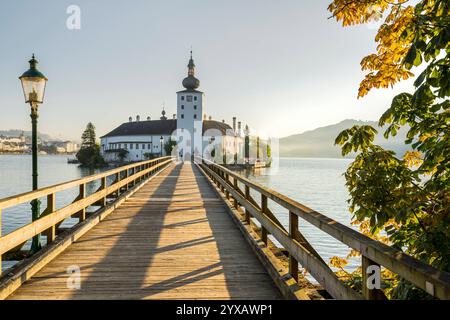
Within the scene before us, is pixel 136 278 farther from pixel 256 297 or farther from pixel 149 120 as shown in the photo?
pixel 149 120

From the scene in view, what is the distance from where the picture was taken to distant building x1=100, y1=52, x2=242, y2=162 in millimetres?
103062

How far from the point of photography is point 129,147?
123m

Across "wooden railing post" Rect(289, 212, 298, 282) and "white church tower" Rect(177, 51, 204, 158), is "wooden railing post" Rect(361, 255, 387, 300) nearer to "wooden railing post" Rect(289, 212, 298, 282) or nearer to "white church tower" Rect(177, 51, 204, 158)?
"wooden railing post" Rect(289, 212, 298, 282)

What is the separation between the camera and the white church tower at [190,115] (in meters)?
103

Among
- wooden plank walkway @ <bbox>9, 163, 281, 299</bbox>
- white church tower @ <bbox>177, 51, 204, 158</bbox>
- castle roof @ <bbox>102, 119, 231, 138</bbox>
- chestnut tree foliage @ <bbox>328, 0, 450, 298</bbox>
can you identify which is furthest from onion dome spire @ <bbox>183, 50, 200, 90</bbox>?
chestnut tree foliage @ <bbox>328, 0, 450, 298</bbox>

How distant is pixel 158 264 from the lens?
19.0 feet

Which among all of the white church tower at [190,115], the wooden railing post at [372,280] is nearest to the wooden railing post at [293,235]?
the wooden railing post at [372,280]

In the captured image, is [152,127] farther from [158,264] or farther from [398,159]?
[398,159]

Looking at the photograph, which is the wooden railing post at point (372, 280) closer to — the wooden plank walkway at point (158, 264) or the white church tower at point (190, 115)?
the wooden plank walkway at point (158, 264)

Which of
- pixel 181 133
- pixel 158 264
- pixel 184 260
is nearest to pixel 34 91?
pixel 158 264

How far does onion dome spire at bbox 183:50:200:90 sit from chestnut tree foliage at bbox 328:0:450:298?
101 meters

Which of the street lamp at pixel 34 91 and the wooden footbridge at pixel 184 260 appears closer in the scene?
the wooden footbridge at pixel 184 260
